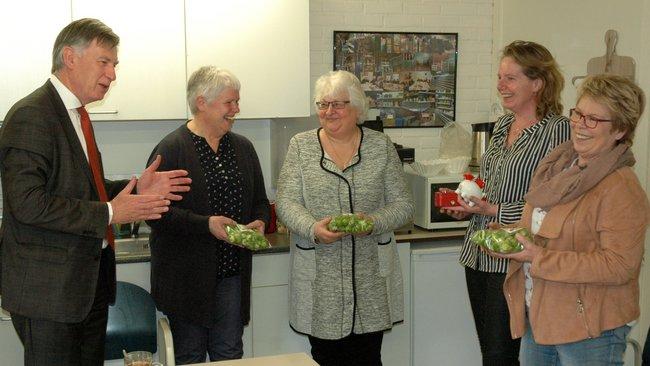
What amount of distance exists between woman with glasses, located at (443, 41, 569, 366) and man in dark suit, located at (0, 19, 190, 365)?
120 centimetres

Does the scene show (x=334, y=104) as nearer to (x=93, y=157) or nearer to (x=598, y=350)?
(x=93, y=157)

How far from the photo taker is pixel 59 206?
2258 mm

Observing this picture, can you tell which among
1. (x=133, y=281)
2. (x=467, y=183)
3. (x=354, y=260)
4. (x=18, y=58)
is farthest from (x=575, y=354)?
(x=18, y=58)

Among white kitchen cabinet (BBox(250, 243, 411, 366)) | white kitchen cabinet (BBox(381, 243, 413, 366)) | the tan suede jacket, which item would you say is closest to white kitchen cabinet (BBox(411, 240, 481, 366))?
white kitchen cabinet (BBox(381, 243, 413, 366))

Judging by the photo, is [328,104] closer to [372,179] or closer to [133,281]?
[372,179]

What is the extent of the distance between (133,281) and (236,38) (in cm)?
128

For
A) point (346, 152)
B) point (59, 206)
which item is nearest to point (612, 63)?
point (346, 152)

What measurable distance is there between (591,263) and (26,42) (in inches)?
103

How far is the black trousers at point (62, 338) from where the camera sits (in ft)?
7.73

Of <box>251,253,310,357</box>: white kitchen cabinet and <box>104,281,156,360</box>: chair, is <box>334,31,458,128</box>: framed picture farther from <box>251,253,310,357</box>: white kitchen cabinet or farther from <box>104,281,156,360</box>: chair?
<box>104,281,156,360</box>: chair

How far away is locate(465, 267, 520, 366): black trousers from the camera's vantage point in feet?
9.13

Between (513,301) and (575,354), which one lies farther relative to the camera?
(513,301)

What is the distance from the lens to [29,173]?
223 centimetres

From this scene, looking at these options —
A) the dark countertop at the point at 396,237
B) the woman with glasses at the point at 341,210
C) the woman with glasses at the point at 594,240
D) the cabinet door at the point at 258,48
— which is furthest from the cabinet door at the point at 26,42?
the woman with glasses at the point at 594,240
